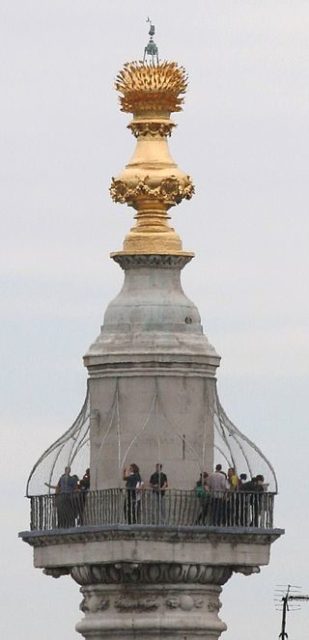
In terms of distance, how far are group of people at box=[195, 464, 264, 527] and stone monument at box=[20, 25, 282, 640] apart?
0.03 m

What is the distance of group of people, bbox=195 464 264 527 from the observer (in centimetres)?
6956

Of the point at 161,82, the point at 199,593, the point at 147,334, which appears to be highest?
the point at 161,82

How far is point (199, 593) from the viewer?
229 ft

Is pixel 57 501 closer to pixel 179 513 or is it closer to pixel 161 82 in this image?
pixel 179 513

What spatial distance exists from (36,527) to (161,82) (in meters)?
8.38

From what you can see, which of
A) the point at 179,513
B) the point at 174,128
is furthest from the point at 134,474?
the point at 174,128

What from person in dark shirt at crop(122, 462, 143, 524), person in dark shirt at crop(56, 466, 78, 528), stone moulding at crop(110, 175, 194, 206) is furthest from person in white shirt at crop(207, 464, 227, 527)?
stone moulding at crop(110, 175, 194, 206)

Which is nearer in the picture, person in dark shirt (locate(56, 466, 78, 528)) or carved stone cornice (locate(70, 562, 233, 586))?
carved stone cornice (locate(70, 562, 233, 586))

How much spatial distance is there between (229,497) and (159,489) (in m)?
1.47

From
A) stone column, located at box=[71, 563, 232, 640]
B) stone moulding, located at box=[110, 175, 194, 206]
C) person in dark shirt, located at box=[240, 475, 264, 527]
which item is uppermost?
stone moulding, located at box=[110, 175, 194, 206]

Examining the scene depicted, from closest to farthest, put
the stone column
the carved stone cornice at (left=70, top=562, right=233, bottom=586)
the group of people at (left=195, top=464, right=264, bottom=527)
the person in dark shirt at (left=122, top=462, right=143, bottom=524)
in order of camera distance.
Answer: the person in dark shirt at (left=122, top=462, right=143, bottom=524)
the carved stone cornice at (left=70, top=562, right=233, bottom=586)
the stone column
the group of people at (left=195, top=464, right=264, bottom=527)

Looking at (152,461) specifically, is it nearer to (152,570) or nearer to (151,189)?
(152,570)

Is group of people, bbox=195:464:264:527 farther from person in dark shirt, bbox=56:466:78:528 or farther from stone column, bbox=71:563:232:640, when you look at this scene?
person in dark shirt, bbox=56:466:78:528

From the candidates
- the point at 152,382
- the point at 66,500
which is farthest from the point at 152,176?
the point at 66,500
